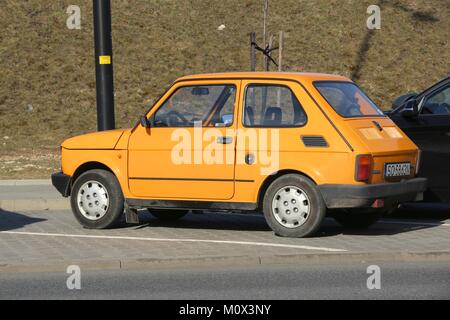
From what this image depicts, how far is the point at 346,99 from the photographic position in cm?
1210

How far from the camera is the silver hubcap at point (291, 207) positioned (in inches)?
452

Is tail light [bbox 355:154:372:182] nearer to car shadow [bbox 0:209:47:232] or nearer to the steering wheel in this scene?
the steering wheel

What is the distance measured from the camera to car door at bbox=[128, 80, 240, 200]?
11.9 m

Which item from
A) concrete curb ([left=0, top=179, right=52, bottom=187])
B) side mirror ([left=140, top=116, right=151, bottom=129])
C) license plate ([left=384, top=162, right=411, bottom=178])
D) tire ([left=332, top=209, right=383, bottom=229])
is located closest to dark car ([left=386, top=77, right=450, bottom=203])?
tire ([left=332, top=209, right=383, bottom=229])

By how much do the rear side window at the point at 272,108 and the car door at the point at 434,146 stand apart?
2.16 m

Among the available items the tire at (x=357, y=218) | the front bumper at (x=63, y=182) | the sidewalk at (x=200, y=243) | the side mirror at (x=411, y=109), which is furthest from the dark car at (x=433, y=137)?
the front bumper at (x=63, y=182)

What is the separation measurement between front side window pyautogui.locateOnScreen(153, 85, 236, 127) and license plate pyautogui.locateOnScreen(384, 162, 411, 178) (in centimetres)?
183

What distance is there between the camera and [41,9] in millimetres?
37781

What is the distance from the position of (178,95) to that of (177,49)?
24.6 meters

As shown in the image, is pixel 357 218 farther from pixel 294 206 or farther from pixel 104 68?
pixel 104 68

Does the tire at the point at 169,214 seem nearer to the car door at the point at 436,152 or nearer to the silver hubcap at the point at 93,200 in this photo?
the silver hubcap at the point at 93,200

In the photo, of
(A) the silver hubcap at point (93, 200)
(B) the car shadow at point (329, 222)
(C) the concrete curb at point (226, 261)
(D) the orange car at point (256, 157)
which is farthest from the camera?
(A) the silver hubcap at point (93, 200)

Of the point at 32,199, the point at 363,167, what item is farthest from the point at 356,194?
the point at 32,199
